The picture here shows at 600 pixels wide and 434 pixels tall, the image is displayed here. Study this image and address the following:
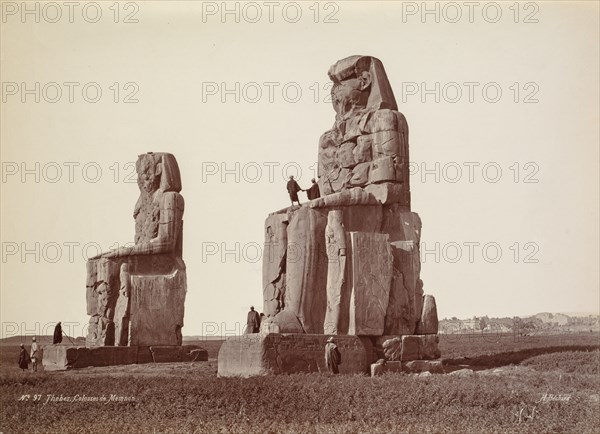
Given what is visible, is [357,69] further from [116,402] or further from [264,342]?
[116,402]

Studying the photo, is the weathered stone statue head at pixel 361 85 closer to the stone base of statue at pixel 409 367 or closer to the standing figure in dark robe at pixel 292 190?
the standing figure in dark robe at pixel 292 190

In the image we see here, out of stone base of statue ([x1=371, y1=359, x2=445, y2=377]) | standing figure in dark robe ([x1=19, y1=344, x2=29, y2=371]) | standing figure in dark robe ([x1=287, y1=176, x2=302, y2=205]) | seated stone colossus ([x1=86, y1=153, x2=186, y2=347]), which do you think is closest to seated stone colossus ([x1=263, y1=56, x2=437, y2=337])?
stone base of statue ([x1=371, y1=359, x2=445, y2=377])

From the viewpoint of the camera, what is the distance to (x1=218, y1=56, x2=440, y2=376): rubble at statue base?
11867mm

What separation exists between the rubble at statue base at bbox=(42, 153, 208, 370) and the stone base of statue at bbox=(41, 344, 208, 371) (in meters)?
0.02

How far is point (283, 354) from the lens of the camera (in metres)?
11.3

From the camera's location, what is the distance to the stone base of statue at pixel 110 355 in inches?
555

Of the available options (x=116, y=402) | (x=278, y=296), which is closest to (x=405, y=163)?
(x=278, y=296)

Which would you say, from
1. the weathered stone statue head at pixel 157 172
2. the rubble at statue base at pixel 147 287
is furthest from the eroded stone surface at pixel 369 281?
the weathered stone statue head at pixel 157 172

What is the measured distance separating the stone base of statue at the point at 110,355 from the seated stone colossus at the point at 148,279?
167mm

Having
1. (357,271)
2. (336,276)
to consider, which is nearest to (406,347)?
(357,271)

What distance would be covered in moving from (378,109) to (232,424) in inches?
271

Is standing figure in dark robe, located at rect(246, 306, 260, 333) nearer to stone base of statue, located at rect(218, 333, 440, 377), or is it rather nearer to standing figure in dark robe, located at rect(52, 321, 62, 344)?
stone base of statue, located at rect(218, 333, 440, 377)

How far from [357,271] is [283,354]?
174 centimetres

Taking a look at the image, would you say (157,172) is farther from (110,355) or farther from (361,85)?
(361,85)
